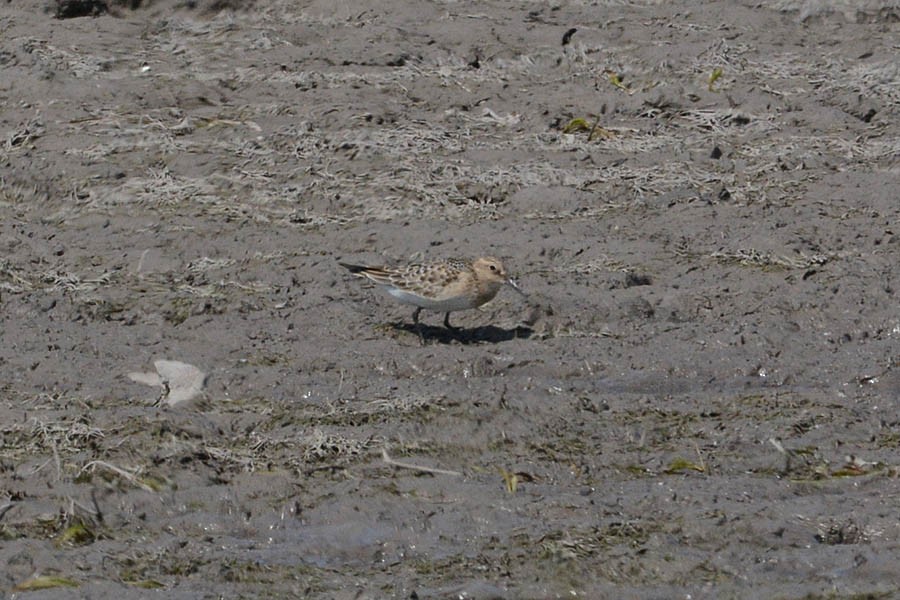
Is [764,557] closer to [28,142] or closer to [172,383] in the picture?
[172,383]

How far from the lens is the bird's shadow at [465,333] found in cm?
1006

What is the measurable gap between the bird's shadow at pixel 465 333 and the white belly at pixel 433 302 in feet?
0.58

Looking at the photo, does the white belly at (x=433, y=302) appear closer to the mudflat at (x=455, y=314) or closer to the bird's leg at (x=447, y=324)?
the mudflat at (x=455, y=314)

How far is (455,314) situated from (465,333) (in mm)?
404

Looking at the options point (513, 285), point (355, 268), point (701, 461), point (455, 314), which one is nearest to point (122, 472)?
point (701, 461)

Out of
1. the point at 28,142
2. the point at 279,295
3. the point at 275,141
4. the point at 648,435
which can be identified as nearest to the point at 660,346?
the point at 648,435

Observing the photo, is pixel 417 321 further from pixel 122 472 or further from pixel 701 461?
pixel 122 472

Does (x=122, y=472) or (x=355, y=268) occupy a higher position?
(x=122, y=472)

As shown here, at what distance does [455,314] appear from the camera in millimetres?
10828

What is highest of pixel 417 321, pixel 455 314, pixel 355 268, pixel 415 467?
pixel 415 467

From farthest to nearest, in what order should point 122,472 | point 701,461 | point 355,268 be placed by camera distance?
point 355,268 → point 701,461 → point 122,472

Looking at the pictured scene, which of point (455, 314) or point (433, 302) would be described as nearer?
point (433, 302)

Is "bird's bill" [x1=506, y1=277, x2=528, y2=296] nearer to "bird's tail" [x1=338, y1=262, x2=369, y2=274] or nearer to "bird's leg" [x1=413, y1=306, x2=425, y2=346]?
"bird's leg" [x1=413, y1=306, x2=425, y2=346]

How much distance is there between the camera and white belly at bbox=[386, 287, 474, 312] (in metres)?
9.94
